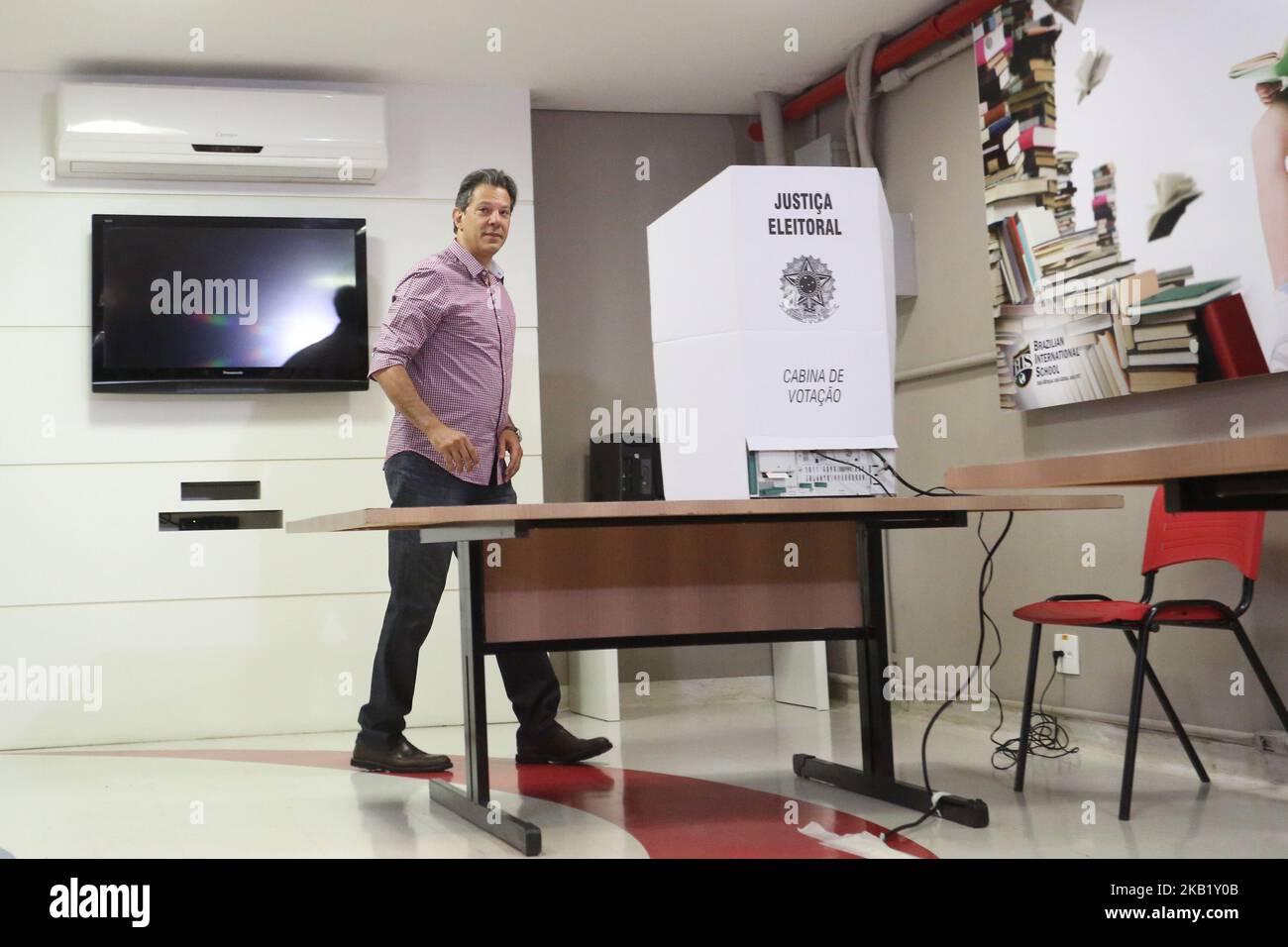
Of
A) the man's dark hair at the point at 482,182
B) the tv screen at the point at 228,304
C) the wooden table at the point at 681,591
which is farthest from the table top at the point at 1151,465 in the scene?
the tv screen at the point at 228,304

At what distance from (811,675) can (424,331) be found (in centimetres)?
211

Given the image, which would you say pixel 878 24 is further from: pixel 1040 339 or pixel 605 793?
pixel 605 793

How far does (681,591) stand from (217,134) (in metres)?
2.70

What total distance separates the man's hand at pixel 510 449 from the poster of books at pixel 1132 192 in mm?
1536

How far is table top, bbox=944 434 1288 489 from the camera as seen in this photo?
125 cm

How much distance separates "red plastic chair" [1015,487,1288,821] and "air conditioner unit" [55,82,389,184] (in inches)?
112

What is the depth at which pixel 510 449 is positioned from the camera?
343cm

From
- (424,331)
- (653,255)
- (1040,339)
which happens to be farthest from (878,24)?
(653,255)

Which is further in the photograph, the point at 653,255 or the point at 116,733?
the point at 116,733

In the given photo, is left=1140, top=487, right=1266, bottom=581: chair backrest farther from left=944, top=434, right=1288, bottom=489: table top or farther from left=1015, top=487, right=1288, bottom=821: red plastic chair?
left=944, top=434, right=1288, bottom=489: table top
